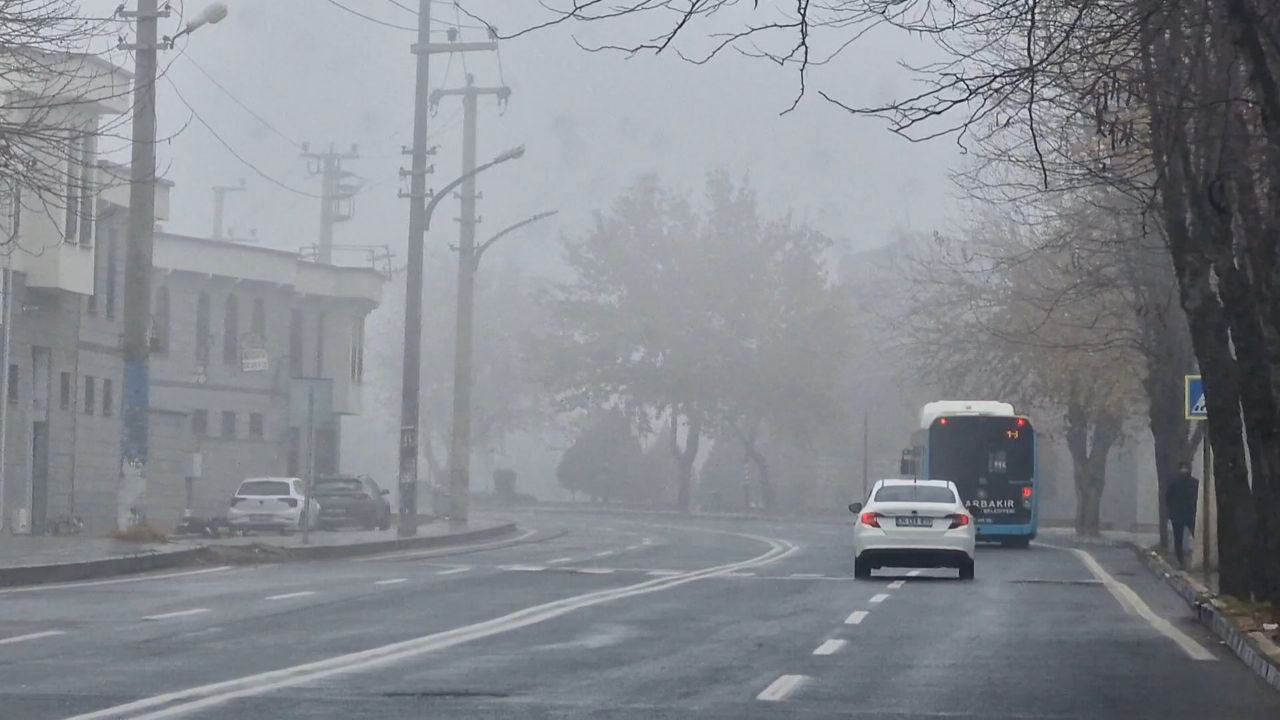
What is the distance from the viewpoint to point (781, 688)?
13648mm

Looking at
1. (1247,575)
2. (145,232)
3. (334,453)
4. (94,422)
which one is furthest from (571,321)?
(1247,575)

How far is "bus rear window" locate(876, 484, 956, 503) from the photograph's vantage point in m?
30.4

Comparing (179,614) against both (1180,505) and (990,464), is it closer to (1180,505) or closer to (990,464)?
(1180,505)

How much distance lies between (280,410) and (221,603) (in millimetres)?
49620

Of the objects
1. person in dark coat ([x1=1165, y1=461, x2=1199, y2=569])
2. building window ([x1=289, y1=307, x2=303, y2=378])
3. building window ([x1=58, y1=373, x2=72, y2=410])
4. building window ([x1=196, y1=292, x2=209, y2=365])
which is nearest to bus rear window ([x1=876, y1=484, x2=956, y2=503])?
person in dark coat ([x1=1165, y1=461, x2=1199, y2=569])

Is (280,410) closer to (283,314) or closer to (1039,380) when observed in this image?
(283,314)

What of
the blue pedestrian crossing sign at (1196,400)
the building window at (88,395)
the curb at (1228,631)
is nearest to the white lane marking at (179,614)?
the curb at (1228,631)

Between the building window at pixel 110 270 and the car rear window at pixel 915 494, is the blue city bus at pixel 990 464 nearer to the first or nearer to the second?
the car rear window at pixel 915 494

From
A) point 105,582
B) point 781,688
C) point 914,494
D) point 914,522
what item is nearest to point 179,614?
point 105,582

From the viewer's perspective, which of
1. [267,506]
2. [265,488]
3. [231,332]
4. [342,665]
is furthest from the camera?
[231,332]

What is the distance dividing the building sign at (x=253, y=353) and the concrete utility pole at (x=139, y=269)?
824 inches

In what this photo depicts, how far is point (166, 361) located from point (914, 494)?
123 ft

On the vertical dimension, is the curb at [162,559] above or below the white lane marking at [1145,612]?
above

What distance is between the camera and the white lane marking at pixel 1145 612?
18.0 m
